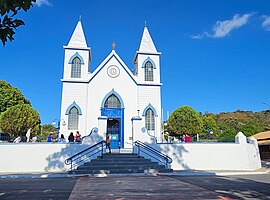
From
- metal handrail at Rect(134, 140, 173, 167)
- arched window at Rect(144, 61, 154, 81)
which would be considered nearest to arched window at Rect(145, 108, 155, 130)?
arched window at Rect(144, 61, 154, 81)

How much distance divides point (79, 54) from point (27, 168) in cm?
1162

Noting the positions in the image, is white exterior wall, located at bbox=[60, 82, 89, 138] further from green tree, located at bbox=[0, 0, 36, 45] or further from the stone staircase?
green tree, located at bbox=[0, 0, 36, 45]

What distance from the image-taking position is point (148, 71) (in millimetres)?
22797

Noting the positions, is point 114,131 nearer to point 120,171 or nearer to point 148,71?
point 148,71

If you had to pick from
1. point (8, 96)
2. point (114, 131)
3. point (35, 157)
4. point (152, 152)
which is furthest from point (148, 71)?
point (8, 96)

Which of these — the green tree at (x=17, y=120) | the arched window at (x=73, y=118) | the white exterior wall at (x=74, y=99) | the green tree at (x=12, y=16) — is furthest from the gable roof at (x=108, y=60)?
the green tree at (x=12, y=16)

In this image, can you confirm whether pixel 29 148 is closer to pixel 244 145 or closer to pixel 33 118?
pixel 244 145

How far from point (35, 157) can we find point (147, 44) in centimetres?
1533

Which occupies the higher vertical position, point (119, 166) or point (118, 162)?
point (118, 162)

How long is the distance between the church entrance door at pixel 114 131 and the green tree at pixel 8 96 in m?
23.1

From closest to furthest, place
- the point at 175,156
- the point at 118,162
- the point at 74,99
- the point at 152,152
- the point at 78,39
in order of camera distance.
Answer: the point at 118,162 < the point at 152,152 < the point at 175,156 < the point at 74,99 < the point at 78,39

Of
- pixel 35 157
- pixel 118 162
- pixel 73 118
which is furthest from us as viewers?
pixel 73 118

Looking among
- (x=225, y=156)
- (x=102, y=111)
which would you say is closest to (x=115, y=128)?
(x=102, y=111)

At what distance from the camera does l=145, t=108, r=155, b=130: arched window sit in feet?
68.4
